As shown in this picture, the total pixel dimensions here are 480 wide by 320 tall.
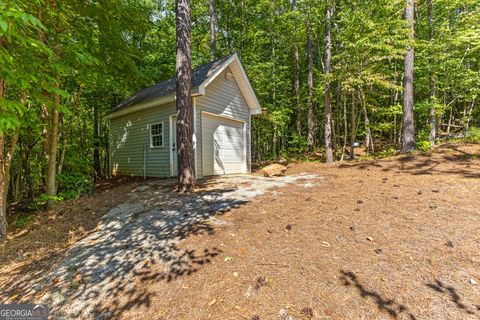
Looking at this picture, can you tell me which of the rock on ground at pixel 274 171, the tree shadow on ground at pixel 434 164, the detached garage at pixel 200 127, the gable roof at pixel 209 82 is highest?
the gable roof at pixel 209 82

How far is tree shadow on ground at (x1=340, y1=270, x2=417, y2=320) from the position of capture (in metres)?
2.25

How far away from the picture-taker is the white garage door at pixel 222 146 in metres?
8.95

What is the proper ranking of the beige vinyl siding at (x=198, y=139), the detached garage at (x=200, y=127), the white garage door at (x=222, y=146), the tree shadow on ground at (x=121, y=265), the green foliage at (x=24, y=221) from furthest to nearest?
the white garage door at (x=222, y=146), the detached garage at (x=200, y=127), the beige vinyl siding at (x=198, y=139), the green foliage at (x=24, y=221), the tree shadow on ground at (x=121, y=265)

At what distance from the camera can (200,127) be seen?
28.1 feet

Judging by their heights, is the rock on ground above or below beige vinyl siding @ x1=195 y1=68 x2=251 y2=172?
below

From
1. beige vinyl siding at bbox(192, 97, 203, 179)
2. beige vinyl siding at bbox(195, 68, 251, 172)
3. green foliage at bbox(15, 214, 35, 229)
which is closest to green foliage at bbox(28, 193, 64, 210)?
A: green foliage at bbox(15, 214, 35, 229)

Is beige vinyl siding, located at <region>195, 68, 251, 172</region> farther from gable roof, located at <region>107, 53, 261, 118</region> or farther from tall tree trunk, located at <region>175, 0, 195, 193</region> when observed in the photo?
tall tree trunk, located at <region>175, 0, 195, 193</region>

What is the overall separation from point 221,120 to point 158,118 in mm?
2389

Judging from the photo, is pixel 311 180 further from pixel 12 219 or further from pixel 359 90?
pixel 12 219

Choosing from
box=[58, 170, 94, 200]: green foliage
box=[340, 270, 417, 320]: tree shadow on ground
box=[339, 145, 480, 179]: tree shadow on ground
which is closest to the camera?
box=[340, 270, 417, 320]: tree shadow on ground

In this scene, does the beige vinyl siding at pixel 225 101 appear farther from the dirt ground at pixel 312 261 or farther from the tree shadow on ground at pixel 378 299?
the tree shadow on ground at pixel 378 299

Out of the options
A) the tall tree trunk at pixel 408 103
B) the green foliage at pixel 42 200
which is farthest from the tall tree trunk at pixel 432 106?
the green foliage at pixel 42 200

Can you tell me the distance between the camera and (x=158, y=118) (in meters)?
9.20

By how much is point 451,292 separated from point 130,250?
3952 mm
